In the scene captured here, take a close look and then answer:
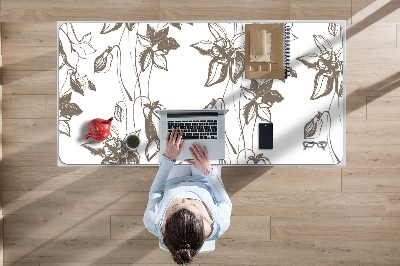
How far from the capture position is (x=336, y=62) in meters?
2.05

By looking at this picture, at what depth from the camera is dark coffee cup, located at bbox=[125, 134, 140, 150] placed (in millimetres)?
2023

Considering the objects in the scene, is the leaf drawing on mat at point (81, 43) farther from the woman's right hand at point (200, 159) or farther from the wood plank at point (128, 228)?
the wood plank at point (128, 228)

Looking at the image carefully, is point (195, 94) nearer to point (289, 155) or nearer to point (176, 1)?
point (289, 155)

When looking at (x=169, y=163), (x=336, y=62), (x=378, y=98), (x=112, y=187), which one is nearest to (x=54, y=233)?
(x=112, y=187)

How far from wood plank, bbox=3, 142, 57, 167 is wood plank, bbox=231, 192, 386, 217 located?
3.66ft

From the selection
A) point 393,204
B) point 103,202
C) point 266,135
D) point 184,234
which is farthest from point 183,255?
point 393,204

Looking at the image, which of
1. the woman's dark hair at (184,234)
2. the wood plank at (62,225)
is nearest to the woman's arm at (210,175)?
the woman's dark hair at (184,234)

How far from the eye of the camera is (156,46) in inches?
80.7

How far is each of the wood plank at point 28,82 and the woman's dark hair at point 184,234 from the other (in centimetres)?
131

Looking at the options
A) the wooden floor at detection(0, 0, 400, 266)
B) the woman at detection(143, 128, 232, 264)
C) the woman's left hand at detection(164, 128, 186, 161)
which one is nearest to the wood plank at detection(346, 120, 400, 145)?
the wooden floor at detection(0, 0, 400, 266)

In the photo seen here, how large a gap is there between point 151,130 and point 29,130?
874mm

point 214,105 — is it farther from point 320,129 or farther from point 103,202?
point 103,202

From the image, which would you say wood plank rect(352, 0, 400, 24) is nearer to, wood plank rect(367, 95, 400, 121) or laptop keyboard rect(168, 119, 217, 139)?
wood plank rect(367, 95, 400, 121)

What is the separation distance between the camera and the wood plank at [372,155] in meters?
2.47
